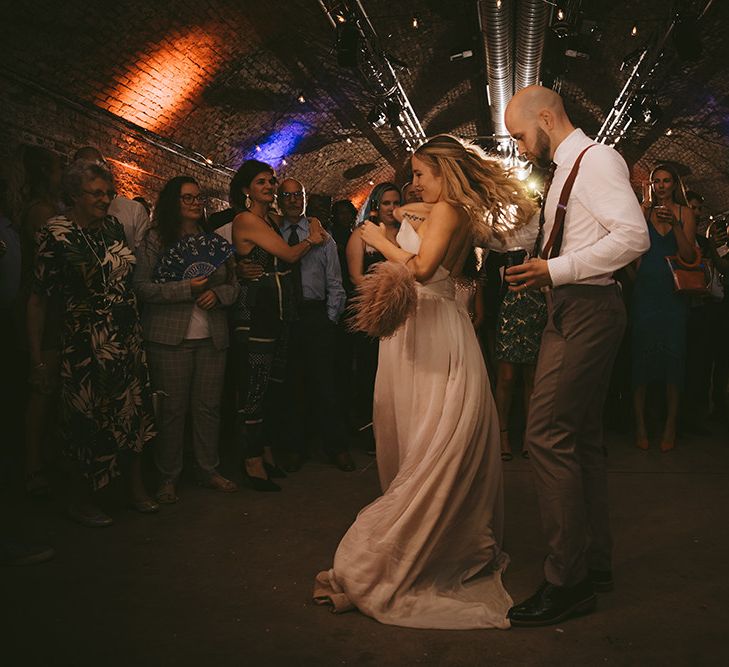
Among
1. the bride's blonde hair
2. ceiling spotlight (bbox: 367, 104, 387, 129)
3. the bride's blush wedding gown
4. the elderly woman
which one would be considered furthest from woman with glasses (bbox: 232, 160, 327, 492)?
ceiling spotlight (bbox: 367, 104, 387, 129)

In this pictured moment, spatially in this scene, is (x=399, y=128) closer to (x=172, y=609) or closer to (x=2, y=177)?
(x=2, y=177)

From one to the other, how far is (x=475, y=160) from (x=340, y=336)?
8.79 feet

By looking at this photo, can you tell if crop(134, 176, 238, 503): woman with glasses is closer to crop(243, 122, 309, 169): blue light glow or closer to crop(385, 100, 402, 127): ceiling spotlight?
crop(385, 100, 402, 127): ceiling spotlight

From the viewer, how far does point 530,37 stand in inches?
387

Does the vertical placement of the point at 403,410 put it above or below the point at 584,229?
below

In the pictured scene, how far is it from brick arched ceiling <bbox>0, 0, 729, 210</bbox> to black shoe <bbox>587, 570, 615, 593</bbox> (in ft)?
13.1

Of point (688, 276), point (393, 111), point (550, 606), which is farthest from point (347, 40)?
point (550, 606)

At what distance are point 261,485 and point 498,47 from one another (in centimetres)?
757

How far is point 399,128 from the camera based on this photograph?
13.1 metres

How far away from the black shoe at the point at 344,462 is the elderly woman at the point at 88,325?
60.6 inches

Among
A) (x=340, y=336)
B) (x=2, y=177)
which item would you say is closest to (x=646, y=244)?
(x=340, y=336)

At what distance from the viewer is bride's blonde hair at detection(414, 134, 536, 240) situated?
2.98 m

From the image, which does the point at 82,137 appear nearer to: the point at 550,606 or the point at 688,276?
the point at 688,276

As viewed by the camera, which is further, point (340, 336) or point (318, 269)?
point (340, 336)
